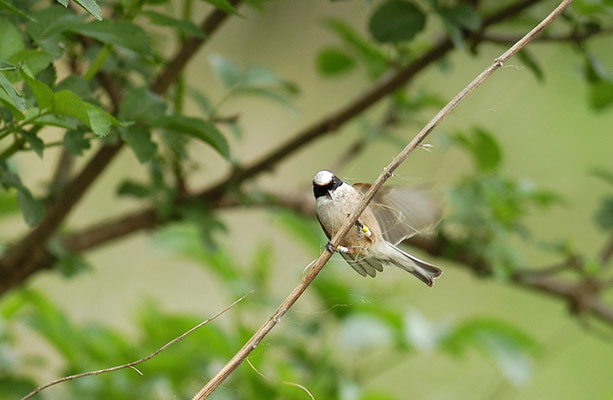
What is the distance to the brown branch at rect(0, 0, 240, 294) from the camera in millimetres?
859

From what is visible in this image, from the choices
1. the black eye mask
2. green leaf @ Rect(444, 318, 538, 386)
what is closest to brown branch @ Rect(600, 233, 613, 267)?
green leaf @ Rect(444, 318, 538, 386)

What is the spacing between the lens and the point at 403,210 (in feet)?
2.61

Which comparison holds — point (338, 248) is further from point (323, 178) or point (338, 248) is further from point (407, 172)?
point (407, 172)

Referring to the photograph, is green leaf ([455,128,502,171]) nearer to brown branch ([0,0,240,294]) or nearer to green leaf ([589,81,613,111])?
green leaf ([589,81,613,111])

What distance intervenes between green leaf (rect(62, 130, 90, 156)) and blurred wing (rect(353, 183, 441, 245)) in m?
0.29

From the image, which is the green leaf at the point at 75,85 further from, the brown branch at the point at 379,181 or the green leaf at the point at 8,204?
the green leaf at the point at 8,204

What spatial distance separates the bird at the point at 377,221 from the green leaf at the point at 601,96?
401 millimetres

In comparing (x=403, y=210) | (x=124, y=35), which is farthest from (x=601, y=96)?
(x=124, y=35)

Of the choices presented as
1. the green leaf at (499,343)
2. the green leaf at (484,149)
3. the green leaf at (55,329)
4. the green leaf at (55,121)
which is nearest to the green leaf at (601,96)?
the green leaf at (484,149)

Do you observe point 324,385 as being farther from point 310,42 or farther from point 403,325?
point 310,42

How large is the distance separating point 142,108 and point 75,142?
0.07 m

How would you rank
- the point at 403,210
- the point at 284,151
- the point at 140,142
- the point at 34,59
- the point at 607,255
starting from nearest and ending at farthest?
the point at 34,59, the point at 140,142, the point at 403,210, the point at 284,151, the point at 607,255

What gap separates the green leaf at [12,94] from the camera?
496 mm

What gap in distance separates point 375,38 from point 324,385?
24.2 inches
